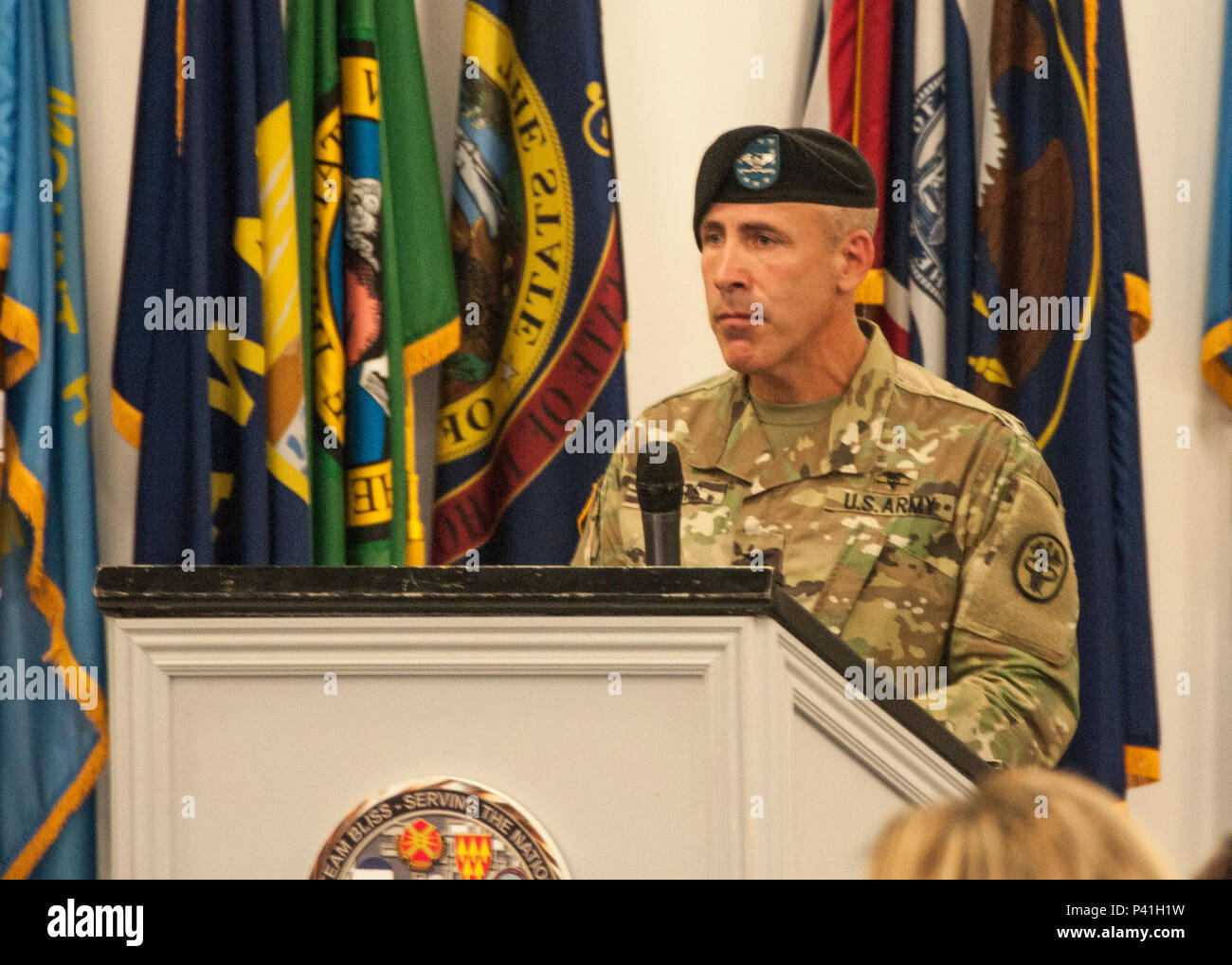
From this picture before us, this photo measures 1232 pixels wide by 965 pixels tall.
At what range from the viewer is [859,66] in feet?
9.37

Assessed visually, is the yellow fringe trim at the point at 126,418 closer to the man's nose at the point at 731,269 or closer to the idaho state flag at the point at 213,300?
the idaho state flag at the point at 213,300

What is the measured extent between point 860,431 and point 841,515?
0.43ft

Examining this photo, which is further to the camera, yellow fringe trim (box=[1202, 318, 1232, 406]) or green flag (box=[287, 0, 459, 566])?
yellow fringe trim (box=[1202, 318, 1232, 406])

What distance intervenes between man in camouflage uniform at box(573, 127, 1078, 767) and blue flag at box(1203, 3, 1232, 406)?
115 cm

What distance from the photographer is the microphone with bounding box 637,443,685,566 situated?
1.15 meters

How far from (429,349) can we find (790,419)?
0.96m

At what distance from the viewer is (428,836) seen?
980 millimetres

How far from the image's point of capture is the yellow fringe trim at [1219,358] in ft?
9.72

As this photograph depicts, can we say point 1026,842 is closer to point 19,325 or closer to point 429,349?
point 429,349

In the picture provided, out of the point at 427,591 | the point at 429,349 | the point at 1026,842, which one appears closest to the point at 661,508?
the point at 427,591

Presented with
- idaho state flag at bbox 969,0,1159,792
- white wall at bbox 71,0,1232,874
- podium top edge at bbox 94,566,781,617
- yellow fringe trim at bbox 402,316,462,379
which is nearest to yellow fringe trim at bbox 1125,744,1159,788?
idaho state flag at bbox 969,0,1159,792

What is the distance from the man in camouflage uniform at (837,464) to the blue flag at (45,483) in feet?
3.77

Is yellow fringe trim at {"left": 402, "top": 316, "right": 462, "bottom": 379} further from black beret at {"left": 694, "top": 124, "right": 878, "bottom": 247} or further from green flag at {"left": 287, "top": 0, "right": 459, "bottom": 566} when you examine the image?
black beret at {"left": 694, "top": 124, "right": 878, "bottom": 247}

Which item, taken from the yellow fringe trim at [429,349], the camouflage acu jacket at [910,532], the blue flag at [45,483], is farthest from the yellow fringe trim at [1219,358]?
the blue flag at [45,483]
